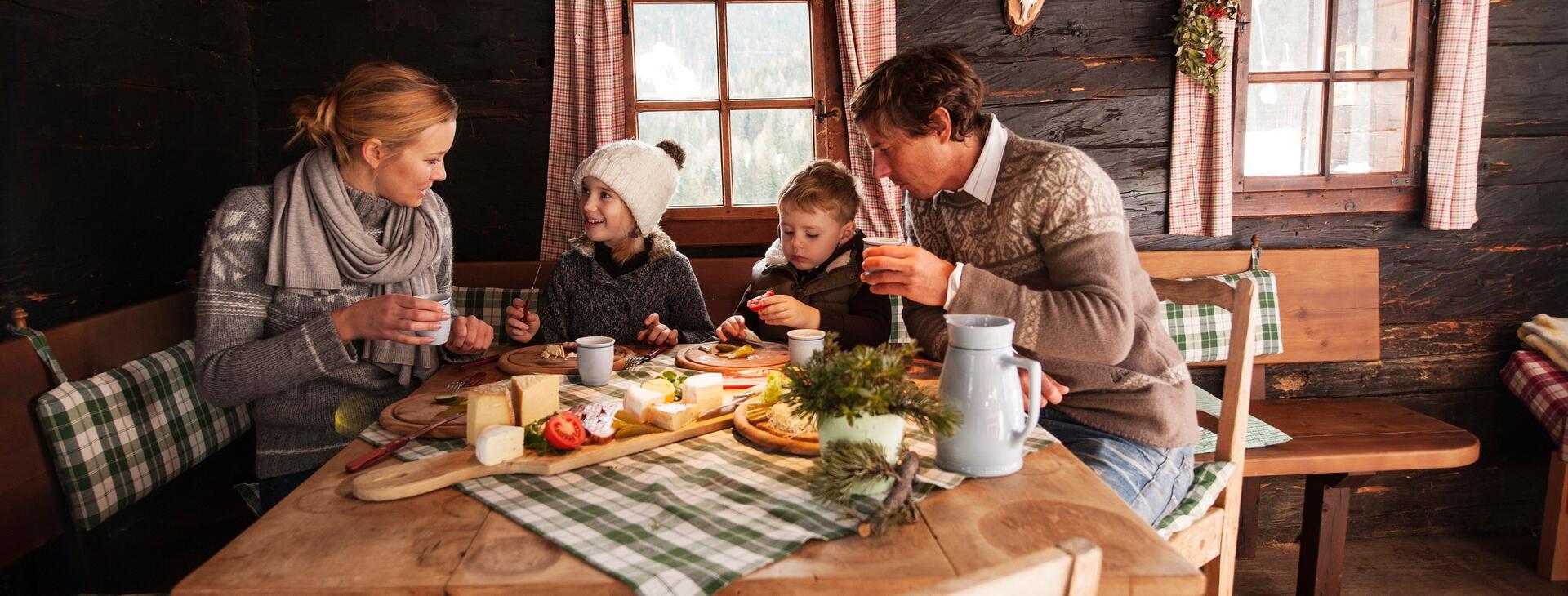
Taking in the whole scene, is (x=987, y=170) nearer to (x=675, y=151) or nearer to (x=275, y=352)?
(x=675, y=151)

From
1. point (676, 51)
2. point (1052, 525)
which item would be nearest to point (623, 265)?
point (676, 51)

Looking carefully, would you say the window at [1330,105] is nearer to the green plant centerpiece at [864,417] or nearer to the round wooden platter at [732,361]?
the round wooden platter at [732,361]

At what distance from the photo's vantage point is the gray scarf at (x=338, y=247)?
1919 millimetres

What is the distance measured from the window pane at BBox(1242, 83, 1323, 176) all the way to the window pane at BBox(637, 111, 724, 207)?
6.29 feet

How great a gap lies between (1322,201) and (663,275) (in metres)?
2.39

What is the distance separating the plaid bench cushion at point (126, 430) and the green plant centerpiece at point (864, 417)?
5.16 ft

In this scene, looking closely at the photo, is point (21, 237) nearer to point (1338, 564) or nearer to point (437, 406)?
point (437, 406)

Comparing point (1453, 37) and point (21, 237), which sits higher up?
point (1453, 37)

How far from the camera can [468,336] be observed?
2.12m

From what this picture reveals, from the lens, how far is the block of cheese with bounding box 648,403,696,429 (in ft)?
4.85

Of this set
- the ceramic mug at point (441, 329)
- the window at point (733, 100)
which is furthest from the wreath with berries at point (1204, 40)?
the ceramic mug at point (441, 329)

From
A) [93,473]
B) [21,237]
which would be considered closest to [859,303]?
[93,473]

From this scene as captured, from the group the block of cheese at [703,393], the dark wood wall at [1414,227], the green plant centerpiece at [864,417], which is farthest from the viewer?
the dark wood wall at [1414,227]

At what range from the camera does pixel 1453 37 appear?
3.17 m
